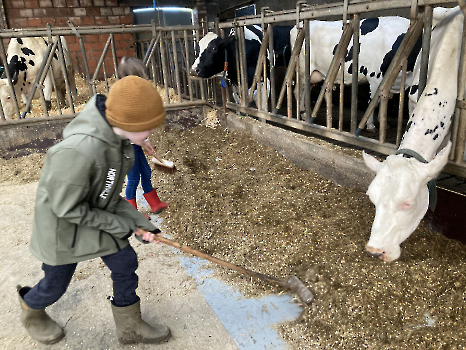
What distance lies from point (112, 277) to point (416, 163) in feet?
5.28

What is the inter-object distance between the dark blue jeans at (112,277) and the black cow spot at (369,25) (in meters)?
4.48

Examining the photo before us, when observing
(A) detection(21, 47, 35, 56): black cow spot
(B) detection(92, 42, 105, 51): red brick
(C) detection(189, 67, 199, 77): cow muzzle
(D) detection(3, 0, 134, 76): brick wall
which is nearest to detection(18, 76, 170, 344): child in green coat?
(C) detection(189, 67, 199, 77): cow muzzle

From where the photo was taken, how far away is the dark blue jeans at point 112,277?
1582 millimetres

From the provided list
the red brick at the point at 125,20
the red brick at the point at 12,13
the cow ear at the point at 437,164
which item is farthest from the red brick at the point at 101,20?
the cow ear at the point at 437,164

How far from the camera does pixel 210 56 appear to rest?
4.93 metres

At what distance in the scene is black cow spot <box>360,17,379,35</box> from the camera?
4.79 meters

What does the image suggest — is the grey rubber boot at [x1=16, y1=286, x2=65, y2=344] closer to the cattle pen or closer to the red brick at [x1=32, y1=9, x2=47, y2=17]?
the cattle pen

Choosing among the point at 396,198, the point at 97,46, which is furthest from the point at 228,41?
the point at 97,46

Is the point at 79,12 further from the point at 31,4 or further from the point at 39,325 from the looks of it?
the point at 39,325

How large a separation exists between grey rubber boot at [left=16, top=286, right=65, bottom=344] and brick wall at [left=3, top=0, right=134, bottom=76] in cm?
806

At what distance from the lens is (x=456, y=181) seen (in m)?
3.12

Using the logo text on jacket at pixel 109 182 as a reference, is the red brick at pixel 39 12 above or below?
above

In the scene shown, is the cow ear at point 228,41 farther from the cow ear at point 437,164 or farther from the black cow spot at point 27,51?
the cow ear at point 437,164

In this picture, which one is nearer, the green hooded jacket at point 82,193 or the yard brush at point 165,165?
the green hooded jacket at point 82,193
